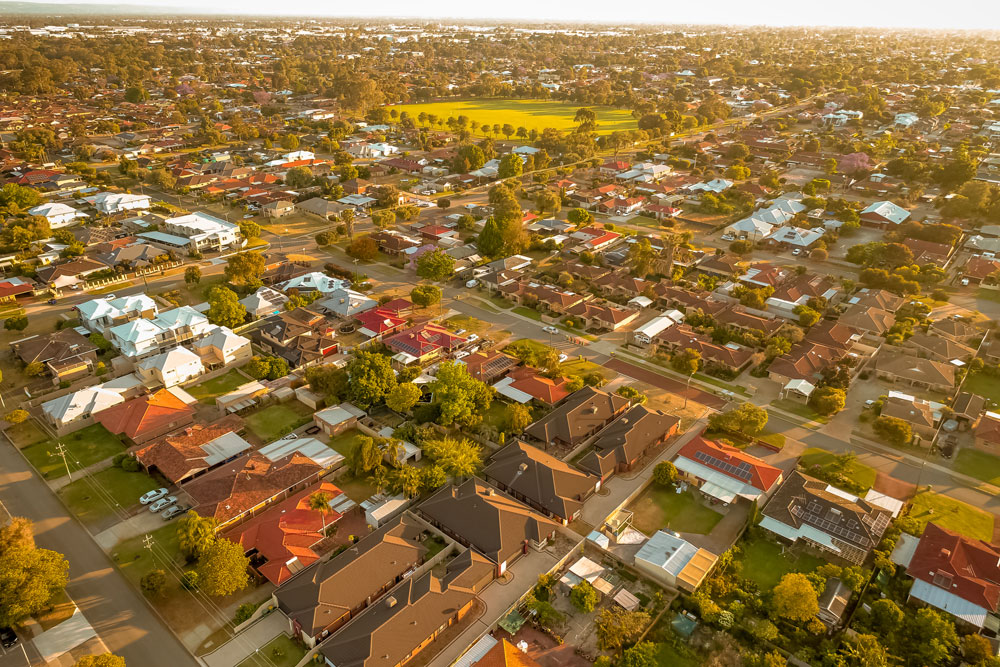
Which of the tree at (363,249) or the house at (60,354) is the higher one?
the tree at (363,249)

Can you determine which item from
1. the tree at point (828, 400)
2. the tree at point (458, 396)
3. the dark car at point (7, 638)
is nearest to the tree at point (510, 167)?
the tree at point (458, 396)

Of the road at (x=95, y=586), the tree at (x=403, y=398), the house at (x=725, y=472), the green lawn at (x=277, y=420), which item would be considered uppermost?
the tree at (x=403, y=398)

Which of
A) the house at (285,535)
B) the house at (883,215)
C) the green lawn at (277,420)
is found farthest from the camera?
the house at (883,215)

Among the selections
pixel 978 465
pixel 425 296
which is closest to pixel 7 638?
pixel 425 296

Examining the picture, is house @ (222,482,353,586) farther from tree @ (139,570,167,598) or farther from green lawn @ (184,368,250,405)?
green lawn @ (184,368,250,405)

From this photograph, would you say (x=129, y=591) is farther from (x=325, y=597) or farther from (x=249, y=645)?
(x=325, y=597)

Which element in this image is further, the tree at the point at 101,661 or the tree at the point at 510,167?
the tree at the point at 510,167

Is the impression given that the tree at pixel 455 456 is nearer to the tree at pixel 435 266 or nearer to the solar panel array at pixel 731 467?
the solar panel array at pixel 731 467
